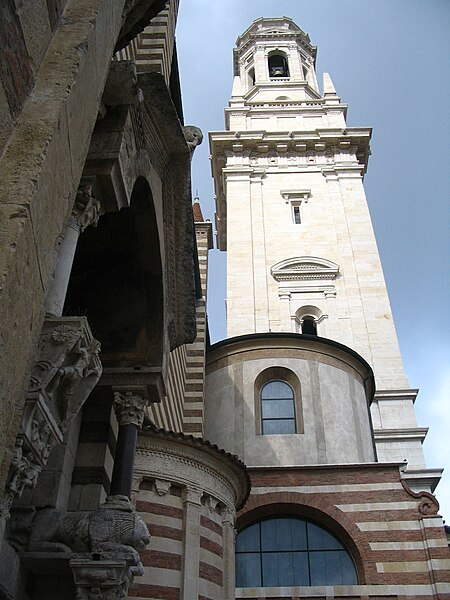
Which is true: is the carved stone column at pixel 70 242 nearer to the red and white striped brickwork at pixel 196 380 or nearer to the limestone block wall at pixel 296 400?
the red and white striped brickwork at pixel 196 380

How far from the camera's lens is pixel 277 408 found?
64.5 ft

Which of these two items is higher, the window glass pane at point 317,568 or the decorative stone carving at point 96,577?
the window glass pane at point 317,568

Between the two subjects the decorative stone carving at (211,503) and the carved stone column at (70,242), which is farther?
the decorative stone carving at (211,503)

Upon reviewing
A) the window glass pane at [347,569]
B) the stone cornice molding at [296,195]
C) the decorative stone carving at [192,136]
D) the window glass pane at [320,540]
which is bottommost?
the window glass pane at [347,569]

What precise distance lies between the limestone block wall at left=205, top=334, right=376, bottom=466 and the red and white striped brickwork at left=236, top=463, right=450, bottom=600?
4.75 ft

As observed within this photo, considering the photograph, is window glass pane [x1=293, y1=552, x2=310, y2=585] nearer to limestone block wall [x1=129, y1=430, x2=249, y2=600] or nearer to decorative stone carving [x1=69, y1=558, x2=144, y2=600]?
limestone block wall [x1=129, y1=430, x2=249, y2=600]

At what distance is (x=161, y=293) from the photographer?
8648 millimetres

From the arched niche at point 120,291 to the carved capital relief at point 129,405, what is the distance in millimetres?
360

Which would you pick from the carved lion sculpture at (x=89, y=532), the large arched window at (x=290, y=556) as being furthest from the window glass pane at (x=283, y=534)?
the carved lion sculpture at (x=89, y=532)

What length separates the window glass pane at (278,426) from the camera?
19.2 meters

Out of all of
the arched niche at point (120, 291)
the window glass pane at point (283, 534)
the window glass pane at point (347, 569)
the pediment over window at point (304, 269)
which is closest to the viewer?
the arched niche at point (120, 291)

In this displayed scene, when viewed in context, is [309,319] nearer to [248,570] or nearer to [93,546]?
[248,570]

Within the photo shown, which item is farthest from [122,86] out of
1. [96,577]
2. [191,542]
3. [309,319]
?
[309,319]

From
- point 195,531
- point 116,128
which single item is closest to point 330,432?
point 195,531
